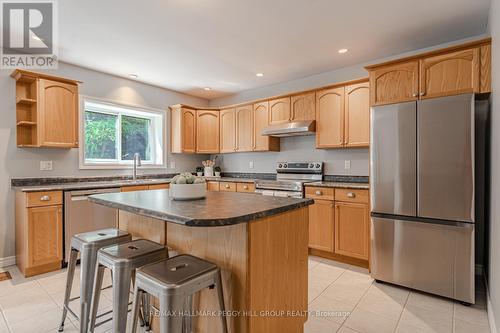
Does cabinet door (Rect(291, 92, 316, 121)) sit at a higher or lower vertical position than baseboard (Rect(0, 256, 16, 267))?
higher

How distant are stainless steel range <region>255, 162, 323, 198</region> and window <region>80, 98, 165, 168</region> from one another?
208cm

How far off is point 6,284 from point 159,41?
9.76ft

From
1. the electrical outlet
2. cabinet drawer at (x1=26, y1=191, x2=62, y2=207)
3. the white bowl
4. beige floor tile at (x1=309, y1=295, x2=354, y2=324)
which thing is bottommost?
beige floor tile at (x1=309, y1=295, x2=354, y2=324)

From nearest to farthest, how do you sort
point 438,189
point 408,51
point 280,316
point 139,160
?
1. point 280,316
2. point 438,189
3. point 408,51
4. point 139,160

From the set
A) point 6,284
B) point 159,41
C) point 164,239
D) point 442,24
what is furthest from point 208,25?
point 6,284

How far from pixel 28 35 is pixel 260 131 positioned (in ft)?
10.3

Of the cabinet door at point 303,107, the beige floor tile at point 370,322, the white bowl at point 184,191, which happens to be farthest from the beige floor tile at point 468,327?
the cabinet door at point 303,107

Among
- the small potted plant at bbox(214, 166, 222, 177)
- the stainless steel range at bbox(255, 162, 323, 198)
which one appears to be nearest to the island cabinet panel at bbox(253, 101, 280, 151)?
the stainless steel range at bbox(255, 162, 323, 198)

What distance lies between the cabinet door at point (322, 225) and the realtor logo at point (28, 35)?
11.3 feet

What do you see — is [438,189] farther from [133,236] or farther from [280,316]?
[133,236]

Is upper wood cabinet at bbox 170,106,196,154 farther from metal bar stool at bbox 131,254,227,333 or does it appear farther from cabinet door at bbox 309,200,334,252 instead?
metal bar stool at bbox 131,254,227,333

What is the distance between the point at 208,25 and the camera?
2.63 m

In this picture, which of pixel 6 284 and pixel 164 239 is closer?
pixel 164 239

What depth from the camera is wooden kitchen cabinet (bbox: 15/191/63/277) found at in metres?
2.78
